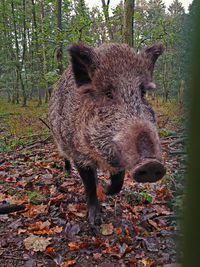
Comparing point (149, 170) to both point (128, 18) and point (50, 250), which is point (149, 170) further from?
point (128, 18)

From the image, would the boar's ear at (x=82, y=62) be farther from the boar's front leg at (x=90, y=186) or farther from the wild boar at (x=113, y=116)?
the boar's front leg at (x=90, y=186)

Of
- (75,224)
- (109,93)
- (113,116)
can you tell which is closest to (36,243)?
(75,224)

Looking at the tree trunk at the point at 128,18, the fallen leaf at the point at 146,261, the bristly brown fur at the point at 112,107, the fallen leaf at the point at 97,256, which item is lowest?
the fallen leaf at the point at 97,256

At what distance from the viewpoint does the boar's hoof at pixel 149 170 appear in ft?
5.28

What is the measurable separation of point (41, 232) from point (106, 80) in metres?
2.11

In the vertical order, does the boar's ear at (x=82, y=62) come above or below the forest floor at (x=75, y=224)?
above

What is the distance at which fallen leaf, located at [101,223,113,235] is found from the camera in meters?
3.01

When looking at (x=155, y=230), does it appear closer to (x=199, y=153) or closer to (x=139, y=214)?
(x=139, y=214)

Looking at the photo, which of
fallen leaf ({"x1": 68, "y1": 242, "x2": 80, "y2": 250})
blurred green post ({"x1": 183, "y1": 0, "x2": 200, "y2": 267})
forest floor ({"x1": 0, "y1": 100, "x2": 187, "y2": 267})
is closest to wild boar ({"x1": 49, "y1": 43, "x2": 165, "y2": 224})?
forest floor ({"x1": 0, "y1": 100, "x2": 187, "y2": 267})

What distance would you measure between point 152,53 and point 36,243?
2.81 meters

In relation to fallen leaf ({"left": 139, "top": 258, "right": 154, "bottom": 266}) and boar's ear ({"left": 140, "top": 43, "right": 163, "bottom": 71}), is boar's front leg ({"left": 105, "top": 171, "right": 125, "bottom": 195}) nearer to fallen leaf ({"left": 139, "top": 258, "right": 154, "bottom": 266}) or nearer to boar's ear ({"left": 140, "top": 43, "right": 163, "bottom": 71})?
fallen leaf ({"left": 139, "top": 258, "right": 154, "bottom": 266})

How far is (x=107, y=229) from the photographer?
307 cm

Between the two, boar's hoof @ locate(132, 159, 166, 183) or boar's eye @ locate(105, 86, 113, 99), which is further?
boar's eye @ locate(105, 86, 113, 99)

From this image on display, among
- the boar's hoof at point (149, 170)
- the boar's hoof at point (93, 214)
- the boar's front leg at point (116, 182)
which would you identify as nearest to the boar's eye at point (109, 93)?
the boar's hoof at point (149, 170)
